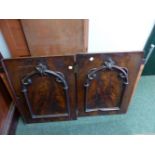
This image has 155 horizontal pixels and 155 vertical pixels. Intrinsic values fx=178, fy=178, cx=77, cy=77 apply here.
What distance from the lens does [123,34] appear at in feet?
4.09

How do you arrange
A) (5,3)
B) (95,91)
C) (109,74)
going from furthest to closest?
(95,91) → (109,74) → (5,3)

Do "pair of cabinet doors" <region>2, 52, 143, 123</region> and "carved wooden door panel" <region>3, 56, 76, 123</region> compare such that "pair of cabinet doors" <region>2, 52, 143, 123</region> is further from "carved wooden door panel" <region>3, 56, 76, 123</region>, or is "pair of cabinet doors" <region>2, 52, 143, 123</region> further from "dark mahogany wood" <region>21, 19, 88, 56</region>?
"dark mahogany wood" <region>21, 19, 88, 56</region>

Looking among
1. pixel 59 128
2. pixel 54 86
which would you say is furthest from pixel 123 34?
pixel 59 128

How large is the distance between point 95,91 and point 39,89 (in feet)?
1.27

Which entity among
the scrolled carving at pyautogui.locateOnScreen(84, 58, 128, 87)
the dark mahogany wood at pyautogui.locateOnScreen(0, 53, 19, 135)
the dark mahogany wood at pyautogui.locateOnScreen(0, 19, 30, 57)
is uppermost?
the dark mahogany wood at pyautogui.locateOnScreen(0, 19, 30, 57)

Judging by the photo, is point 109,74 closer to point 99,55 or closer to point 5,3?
point 99,55

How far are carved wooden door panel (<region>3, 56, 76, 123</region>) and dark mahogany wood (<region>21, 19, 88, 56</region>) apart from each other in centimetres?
17

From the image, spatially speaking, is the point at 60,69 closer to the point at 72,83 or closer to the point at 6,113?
the point at 72,83

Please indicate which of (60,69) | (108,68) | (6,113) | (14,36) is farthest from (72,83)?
(6,113)

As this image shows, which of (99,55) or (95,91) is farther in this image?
(95,91)

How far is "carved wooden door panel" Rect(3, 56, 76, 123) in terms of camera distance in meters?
1.03

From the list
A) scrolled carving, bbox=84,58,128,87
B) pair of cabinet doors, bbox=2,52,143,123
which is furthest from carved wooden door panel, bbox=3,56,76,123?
scrolled carving, bbox=84,58,128,87

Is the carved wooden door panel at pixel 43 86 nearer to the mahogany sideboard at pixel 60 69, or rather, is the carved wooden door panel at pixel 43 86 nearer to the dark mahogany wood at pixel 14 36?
the mahogany sideboard at pixel 60 69

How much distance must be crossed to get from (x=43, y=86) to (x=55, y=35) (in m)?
0.33
